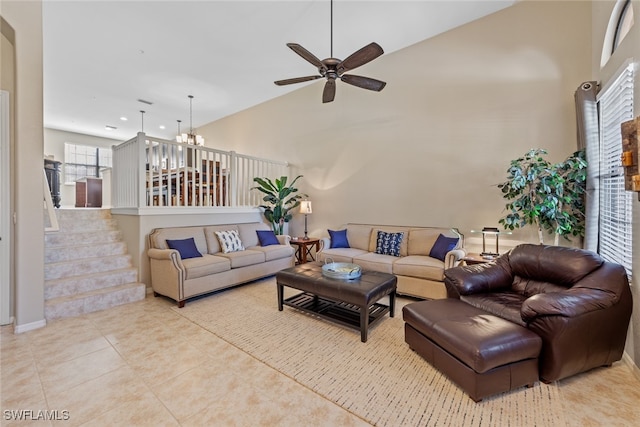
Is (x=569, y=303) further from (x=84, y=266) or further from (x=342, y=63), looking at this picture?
(x=84, y=266)

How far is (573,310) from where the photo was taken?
1.87 meters

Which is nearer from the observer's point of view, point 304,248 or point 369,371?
point 369,371

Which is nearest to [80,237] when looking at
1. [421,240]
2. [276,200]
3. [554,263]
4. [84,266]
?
[84,266]

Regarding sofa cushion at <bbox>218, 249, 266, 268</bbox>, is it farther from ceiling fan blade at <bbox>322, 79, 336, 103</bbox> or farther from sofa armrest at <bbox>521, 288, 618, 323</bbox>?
sofa armrest at <bbox>521, 288, 618, 323</bbox>

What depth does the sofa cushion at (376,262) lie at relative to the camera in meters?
3.74

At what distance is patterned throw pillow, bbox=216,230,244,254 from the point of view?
446 centimetres

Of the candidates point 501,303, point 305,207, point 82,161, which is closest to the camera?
point 501,303

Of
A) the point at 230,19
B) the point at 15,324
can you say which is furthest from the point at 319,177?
the point at 15,324

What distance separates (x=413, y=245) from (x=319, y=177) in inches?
99.7

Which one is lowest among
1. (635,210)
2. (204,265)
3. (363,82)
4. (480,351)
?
(480,351)

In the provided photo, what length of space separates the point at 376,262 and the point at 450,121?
2460mm

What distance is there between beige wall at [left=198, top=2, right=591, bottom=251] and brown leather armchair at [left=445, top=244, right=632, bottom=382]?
1.42m

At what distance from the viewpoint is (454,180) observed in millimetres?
4129

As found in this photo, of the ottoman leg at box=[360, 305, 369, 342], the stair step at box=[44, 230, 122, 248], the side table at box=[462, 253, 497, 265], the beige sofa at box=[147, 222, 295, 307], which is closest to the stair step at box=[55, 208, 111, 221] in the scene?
the stair step at box=[44, 230, 122, 248]
